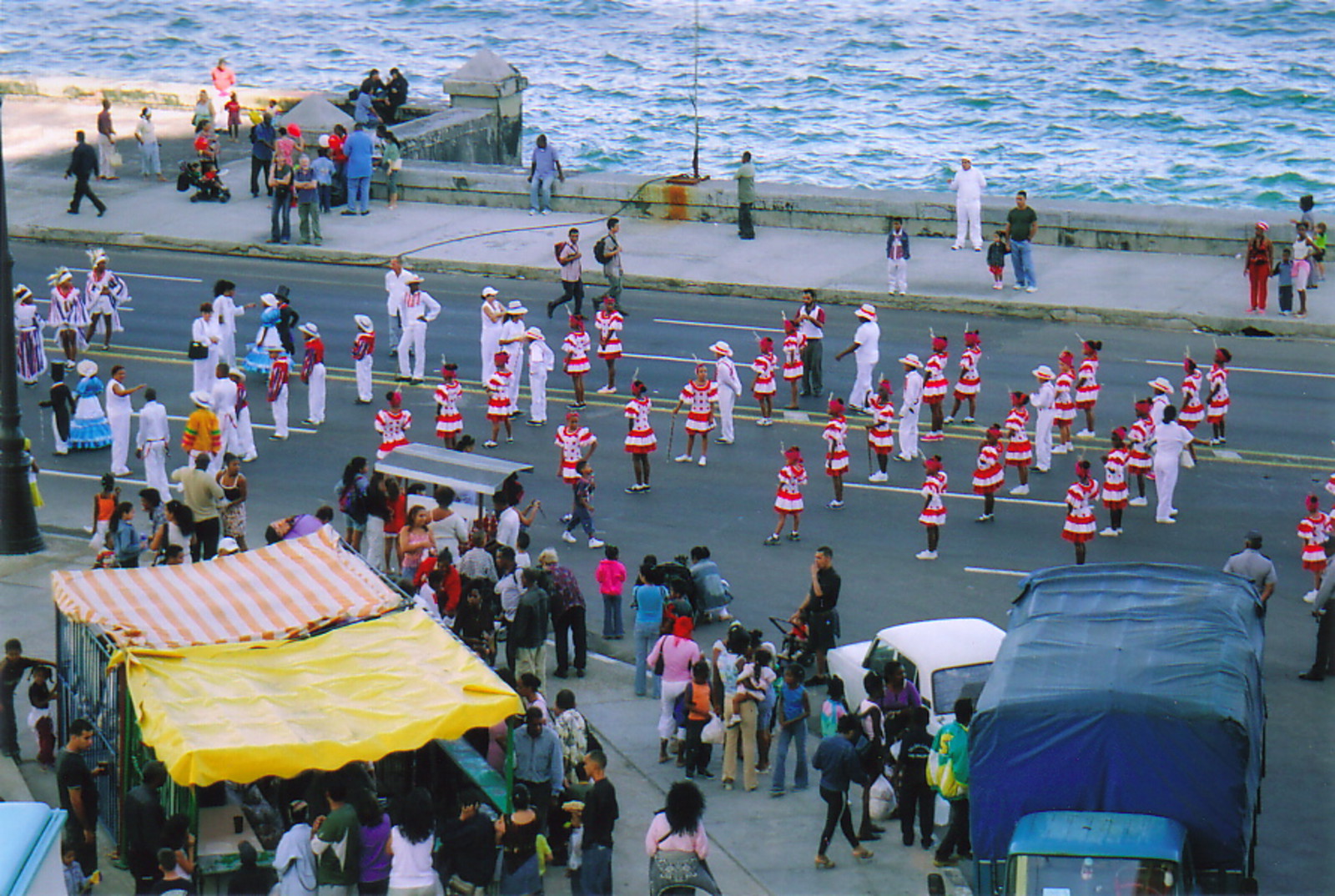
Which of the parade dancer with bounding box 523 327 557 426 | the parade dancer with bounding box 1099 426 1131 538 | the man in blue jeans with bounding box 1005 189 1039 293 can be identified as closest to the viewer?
the parade dancer with bounding box 1099 426 1131 538

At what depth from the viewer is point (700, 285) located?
1373 inches

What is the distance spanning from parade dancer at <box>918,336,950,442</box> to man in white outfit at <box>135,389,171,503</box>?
427 inches

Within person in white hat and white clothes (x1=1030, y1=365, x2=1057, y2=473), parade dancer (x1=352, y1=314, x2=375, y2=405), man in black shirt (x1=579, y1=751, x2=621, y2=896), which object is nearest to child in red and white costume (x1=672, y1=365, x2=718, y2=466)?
person in white hat and white clothes (x1=1030, y1=365, x2=1057, y2=473)

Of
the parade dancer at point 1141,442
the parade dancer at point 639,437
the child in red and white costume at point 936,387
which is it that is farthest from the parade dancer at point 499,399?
the parade dancer at point 1141,442

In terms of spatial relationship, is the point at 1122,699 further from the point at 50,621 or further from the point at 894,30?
the point at 894,30

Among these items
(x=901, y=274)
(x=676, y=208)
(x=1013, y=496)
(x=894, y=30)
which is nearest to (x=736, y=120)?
(x=894, y=30)

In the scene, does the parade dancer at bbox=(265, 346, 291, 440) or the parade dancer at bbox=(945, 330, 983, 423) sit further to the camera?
the parade dancer at bbox=(945, 330, 983, 423)

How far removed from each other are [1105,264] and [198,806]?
25660 millimetres

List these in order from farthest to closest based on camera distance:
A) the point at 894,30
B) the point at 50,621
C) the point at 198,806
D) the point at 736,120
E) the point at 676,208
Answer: the point at 894,30 < the point at 736,120 < the point at 676,208 < the point at 50,621 < the point at 198,806

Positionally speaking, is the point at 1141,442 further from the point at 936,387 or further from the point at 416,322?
the point at 416,322

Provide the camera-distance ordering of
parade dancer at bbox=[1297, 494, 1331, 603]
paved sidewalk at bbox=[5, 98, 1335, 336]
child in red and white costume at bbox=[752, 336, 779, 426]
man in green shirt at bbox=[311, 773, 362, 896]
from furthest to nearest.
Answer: paved sidewalk at bbox=[5, 98, 1335, 336], child in red and white costume at bbox=[752, 336, 779, 426], parade dancer at bbox=[1297, 494, 1331, 603], man in green shirt at bbox=[311, 773, 362, 896]

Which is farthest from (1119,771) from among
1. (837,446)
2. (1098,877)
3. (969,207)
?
(969,207)

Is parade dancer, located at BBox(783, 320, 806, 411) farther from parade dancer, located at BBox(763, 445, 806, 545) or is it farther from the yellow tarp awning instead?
the yellow tarp awning

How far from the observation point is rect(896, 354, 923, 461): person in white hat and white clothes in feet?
85.3
